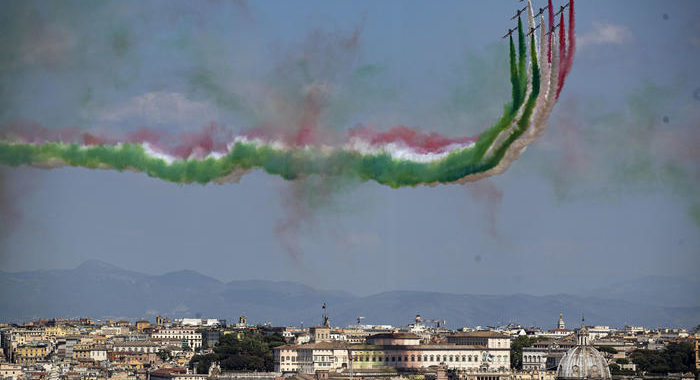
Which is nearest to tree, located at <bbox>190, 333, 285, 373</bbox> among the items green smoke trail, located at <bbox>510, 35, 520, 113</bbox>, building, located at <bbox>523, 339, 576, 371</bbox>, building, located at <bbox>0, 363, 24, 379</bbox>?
building, located at <bbox>0, 363, 24, 379</bbox>

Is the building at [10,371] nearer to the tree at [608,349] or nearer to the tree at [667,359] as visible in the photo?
the tree at [667,359]

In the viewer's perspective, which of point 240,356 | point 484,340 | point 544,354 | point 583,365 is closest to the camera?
point 583,365

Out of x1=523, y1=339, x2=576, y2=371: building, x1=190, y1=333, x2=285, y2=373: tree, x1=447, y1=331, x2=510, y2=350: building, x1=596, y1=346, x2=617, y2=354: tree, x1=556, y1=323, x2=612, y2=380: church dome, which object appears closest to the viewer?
x1=556, y1=323, x2=612, y2=380: church dome

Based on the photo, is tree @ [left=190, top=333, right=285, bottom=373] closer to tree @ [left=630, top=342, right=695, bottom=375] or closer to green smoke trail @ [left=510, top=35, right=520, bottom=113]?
tree @ [left=630, top=342, right=695, bottom=375]

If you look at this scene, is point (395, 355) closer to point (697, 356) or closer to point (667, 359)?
point (667, 359)

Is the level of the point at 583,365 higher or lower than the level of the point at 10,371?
lower

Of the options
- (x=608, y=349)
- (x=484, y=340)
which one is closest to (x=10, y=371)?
(x=484, y=340)

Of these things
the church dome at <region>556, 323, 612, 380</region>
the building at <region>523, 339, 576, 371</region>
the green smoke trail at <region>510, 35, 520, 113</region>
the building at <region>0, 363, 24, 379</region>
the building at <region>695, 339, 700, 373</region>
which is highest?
the green smoke trail at <region>510, 35, 520, 113</region>

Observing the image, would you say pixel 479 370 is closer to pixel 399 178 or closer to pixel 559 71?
pixel 399 178
